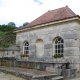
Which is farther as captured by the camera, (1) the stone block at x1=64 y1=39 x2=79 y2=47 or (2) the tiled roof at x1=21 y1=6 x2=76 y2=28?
(2) the tiled roof at x1=21 y1=6 x2=76 y2=28

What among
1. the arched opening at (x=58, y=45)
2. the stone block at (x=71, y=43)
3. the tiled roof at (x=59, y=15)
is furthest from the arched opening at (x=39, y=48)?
the stone block at (x=71, y=43)

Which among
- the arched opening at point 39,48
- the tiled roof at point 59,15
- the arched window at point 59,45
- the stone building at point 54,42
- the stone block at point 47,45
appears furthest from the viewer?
the arched opening at point 39,48

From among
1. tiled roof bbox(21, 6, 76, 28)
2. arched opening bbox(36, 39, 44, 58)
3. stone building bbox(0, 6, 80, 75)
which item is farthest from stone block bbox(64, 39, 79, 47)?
arched opening bbox(36, 39, 44, 58)

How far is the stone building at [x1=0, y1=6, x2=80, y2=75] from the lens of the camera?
1216cm

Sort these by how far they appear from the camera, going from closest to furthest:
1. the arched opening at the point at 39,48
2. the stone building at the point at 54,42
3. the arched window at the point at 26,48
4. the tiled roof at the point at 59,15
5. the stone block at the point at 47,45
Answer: the stone building at the point at 54,42, the tiled roof at the point at 59,15, the stone block at the point at 47,45, the arched opening at the point at 39,48, the arched window at the point at 26,48

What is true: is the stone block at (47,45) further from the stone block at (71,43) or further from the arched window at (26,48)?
the arched window at (26,48)

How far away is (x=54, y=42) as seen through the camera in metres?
13.8

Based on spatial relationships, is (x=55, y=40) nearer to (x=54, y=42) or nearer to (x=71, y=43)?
(x=54, y=42)

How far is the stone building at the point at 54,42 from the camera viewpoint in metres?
12.2

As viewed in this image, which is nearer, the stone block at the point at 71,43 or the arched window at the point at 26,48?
the stone block at the point at 71,43

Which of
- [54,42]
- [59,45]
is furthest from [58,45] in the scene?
[54,42]

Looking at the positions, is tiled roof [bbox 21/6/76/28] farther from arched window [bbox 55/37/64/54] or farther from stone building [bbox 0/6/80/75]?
arched window [bbox 55/37/64/54]

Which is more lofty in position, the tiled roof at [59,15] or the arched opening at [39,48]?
the tiled roof at [59,15]

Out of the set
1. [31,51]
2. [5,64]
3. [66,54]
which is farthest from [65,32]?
[5,64]
